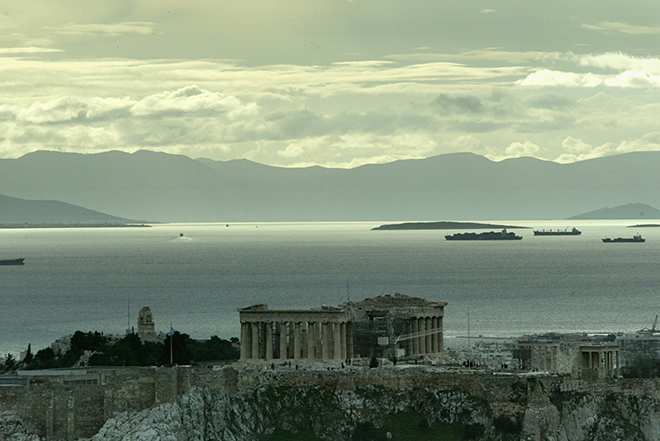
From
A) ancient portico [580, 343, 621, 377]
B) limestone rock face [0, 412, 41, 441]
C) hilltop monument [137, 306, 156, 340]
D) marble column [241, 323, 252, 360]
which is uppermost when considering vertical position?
hilltop monument [137, 306, 156, 340]

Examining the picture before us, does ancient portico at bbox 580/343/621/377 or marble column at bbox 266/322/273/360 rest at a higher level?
marble column at bbox 266/322/273/360

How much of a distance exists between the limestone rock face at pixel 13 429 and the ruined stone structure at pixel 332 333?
24.8 meters

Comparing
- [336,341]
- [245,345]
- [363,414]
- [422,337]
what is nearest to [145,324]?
[245,345]

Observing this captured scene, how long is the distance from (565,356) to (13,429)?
147ft

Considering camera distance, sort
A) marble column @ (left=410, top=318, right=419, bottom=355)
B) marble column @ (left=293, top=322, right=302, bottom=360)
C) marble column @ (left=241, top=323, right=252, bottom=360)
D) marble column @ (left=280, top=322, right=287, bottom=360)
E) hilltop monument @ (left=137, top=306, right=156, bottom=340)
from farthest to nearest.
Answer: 1. hilltop monument @ (left=137, top=306, right=156, bottom=340)
2. marble column @ (left=410, top=318, right=419, bottom=355)
3. marble column @ (left=241, top=323, right=252, bottom=360)
4. marble column @ (left=280, top=322, right=287, bottom=360)
5. marble column @ (left=293, top=322, right=302, bottom=360)

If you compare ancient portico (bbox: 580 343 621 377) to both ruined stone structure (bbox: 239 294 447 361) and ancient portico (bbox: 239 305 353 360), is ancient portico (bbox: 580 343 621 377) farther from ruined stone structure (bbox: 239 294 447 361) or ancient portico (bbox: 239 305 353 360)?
ancient portico (bbox: 239 305 353 360)

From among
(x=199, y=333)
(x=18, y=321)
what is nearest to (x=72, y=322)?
(x=18, y=321)

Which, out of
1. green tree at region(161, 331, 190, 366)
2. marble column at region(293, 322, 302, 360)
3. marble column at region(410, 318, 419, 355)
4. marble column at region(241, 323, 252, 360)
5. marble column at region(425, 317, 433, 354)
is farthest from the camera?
marble column at region(425, 317, 433, 354)

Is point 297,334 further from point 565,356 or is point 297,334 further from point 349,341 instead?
point 565,356

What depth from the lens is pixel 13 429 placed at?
278 ft

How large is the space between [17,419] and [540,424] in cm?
3663

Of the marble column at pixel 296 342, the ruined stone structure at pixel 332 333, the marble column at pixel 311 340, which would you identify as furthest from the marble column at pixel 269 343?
the marble column at pixel 311 340

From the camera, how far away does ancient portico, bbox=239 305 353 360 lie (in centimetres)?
10412

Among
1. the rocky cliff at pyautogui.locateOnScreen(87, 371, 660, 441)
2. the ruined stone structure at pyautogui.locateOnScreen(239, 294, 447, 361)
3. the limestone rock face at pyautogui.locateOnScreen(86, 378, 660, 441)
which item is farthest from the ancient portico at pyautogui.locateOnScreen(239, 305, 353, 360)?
Answer: the limestone rock face at pyautogui.locateOnScreen(86, 378, 660, 441)
